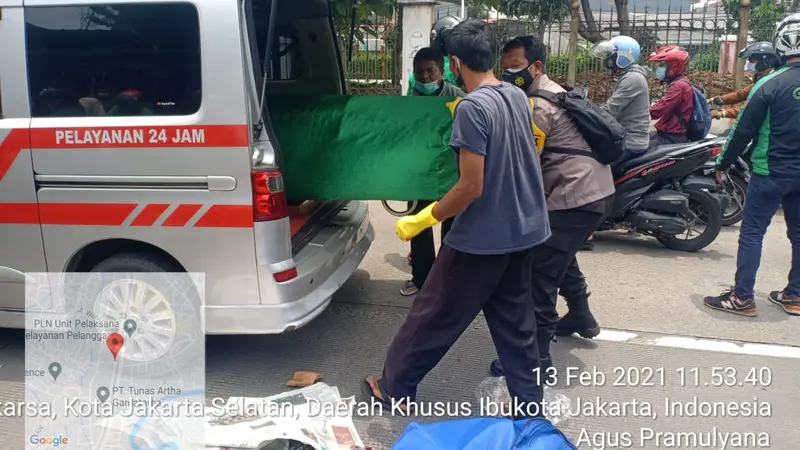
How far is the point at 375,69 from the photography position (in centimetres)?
994

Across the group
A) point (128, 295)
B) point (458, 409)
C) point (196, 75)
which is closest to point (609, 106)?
point (458, 409)

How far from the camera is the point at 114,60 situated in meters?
3.08

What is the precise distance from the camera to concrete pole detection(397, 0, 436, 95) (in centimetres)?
807

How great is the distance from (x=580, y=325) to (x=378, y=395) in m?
1.31

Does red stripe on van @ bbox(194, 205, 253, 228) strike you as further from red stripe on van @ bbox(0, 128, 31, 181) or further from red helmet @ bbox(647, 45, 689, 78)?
red helmet @ bbox(647, 45, 689, 78)

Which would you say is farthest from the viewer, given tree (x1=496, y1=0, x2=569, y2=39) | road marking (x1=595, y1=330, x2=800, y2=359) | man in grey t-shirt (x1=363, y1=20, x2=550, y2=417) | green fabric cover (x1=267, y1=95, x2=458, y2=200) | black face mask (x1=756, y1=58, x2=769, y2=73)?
tree (x1=496, y1=0, x2=569, y2=39)

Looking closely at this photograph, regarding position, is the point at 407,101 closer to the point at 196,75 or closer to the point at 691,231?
the point at 196,75

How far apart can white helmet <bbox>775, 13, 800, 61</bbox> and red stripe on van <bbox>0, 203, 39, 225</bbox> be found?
4.18m

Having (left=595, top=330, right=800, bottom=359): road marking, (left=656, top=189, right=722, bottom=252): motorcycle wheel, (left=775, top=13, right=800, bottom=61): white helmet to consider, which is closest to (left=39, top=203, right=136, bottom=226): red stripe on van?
(left=595, top=330, right=800, bottom=359): road marking

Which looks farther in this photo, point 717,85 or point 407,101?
point 717,85

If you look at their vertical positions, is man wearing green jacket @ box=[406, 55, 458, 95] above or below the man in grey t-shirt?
above

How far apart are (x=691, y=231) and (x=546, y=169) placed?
117 inches

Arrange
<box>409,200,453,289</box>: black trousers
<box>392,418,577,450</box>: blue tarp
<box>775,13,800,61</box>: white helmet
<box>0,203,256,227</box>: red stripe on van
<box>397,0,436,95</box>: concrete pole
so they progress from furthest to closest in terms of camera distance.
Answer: <box>397,0,436,95</box>: concrete pole < <box>409,200,453,289</box>: black trousers < <box>775,13,800,61</box>: white helmet < <box>0,203,256,227</box>: red stripe on van < <box>392,418,577,450</box>: blue tarp

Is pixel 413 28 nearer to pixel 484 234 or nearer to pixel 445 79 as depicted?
pixel 445 79
